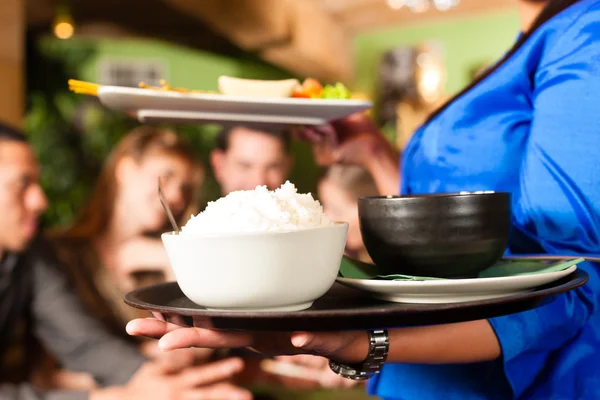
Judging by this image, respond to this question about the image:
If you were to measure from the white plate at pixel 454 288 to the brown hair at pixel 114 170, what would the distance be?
212cm

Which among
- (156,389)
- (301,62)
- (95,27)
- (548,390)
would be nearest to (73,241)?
(156,389)

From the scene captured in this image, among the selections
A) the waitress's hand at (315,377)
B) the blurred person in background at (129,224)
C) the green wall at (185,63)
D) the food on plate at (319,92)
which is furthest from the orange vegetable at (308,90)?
the green wall at (185,63)

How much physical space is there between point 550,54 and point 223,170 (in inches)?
69.7

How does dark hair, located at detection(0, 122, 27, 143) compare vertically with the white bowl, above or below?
above

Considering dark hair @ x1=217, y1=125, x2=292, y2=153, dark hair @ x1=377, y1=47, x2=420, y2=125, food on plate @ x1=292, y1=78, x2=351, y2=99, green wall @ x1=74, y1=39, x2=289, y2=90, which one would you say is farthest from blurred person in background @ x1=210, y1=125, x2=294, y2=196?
dark hair @ x1=377, y1=47, x2=420, y2=125

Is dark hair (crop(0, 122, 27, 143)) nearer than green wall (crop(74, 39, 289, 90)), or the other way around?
dark hair (crop(0, 122, 27, 143))

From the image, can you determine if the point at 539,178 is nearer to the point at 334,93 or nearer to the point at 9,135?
the point at 334,93

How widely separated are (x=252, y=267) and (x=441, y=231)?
183 mm

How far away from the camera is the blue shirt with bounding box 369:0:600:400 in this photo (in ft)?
2.20

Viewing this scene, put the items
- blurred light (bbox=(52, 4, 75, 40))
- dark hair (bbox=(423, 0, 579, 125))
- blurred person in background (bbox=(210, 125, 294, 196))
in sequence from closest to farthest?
dark hair (bbox=(423, 0, 579, 125)) < blurred person in background (bbox=(210, 125, 294, 196)) < blurred light (bbox=(52, 4, 75, 40))

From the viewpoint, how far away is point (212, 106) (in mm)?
968

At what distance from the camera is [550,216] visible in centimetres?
69

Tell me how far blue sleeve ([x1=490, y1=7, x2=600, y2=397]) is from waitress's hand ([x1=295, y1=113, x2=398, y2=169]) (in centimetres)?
45

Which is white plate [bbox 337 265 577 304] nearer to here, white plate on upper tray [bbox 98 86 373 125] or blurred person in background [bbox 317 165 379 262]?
white plate on upper tray [bbox 98 86 373 125]
